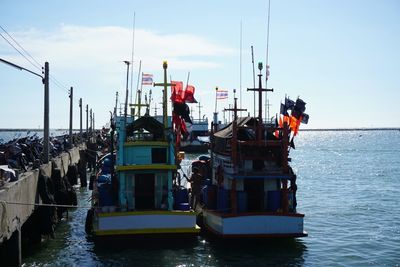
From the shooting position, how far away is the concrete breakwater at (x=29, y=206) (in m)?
17.9

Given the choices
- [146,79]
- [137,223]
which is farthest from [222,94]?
[137,223]

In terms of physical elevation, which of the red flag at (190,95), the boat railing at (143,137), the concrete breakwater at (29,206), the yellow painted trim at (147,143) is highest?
the red flag at (190,95)

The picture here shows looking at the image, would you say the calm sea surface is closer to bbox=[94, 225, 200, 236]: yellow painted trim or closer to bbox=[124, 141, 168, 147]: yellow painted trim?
bbox=[94, 225, 200, 236]: yellow painted trim

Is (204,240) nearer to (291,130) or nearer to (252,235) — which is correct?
(252,235)

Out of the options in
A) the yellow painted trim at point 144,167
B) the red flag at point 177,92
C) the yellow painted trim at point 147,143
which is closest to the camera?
the yellow painted trim at point 144,167

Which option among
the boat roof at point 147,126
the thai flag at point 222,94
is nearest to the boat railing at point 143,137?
the boat roof at point 147,126

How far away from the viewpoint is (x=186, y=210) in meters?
23.9

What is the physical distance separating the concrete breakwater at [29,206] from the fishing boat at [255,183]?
7367 mm

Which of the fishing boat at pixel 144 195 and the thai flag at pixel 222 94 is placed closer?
the fishing boat at pixel 144 195

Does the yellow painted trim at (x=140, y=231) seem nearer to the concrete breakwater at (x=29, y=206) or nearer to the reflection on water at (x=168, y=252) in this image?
the reflection on water at (x=168, y=252)

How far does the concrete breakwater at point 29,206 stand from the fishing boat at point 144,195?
233 cm

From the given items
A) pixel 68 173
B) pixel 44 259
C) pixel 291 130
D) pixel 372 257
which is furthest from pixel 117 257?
pixel 68 173

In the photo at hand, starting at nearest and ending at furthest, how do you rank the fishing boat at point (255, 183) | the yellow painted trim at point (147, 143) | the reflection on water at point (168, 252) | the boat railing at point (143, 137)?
1. the reflection on water at point (168, 252)
2. the fishing boat at point (255, 183)
3. the yellow painted trim at point (147, 143)
4. the boat railing at point (143, 137)

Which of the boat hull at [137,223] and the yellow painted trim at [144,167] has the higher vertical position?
the yellow painted trim at [144,167]
